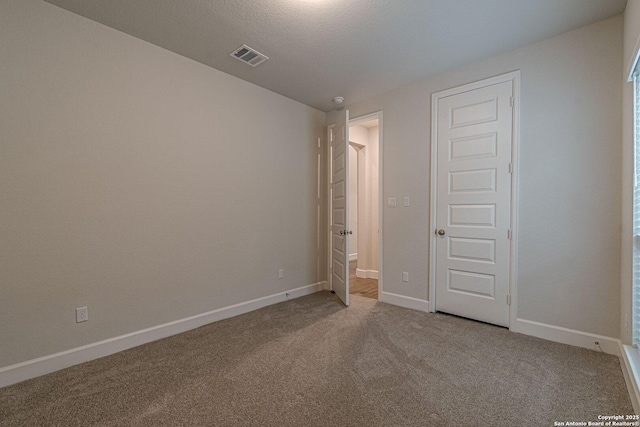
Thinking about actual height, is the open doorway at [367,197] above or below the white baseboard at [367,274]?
above

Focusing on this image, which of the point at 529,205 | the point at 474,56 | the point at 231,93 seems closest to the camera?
the point at 529,205

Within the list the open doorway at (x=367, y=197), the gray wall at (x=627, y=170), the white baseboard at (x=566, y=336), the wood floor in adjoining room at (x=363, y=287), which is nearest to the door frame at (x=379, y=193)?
the wood floor in adjoining room at (x=363, y=287)

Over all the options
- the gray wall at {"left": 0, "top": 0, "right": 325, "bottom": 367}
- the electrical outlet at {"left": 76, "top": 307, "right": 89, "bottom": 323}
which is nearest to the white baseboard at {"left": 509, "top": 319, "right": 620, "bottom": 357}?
the gray wall at {"left": 0, "top": 0, "right": 325, "bottom": 367}

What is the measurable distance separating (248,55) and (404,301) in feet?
10.6

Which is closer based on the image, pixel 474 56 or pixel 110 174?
pixel 110 174

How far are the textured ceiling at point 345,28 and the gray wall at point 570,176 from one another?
0.24m

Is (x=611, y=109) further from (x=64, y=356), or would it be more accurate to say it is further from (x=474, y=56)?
(x=64, y=356)

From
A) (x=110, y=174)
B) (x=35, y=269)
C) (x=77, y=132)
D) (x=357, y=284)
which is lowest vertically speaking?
(x=357, y=284)

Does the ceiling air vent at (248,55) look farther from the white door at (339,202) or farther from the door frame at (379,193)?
the door frame at (379,193)

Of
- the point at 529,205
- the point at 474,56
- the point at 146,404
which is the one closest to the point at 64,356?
the point at 146,404

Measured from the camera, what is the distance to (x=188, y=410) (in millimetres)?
1663

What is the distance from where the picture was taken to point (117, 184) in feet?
7.90

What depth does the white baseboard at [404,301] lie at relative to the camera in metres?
3.35

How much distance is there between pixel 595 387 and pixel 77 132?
4114 mm
